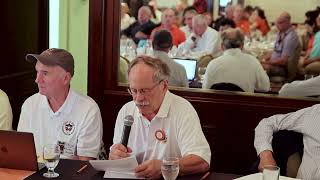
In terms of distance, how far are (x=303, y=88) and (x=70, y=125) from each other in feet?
6.81

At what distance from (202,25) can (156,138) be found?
327 centimetres

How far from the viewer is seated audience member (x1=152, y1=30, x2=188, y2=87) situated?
4277 millimetres

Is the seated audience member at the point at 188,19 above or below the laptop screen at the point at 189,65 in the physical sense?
above

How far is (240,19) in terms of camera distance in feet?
20.5

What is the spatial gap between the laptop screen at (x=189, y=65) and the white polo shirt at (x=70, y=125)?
5.46 feet

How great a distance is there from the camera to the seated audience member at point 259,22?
20.7ft

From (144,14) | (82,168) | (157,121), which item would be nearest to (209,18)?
(144,14)

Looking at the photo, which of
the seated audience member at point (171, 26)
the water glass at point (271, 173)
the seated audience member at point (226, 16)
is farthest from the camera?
the seated audience member at point (226, 16)

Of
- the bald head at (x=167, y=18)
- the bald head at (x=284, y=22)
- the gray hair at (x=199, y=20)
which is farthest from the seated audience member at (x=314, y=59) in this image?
the bald head at (x=167, y=18)

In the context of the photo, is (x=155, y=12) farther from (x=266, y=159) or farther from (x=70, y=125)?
(x=266, y=159)

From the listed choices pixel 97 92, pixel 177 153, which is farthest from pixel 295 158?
pixel 97 92

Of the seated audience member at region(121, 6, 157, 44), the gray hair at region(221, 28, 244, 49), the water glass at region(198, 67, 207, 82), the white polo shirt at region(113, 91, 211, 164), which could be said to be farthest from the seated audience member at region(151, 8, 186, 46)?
the white polo shirt at region(113, 91, 211, 164)

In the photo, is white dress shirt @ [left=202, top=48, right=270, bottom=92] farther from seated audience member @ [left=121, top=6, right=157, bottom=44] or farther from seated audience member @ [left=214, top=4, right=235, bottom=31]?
seated audience member @ [left=214, top=4, right=235, bottom=31]

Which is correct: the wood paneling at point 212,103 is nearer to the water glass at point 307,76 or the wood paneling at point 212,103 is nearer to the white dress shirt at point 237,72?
the white dress shirt at point 237,72
